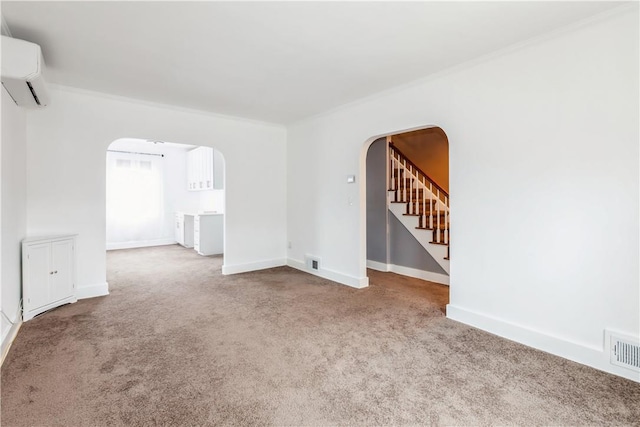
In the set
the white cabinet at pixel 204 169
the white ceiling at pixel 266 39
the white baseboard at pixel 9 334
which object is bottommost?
the white baseboard at pixel 9 334

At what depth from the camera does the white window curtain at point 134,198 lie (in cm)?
756

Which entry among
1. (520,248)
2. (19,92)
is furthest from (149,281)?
(520,248)

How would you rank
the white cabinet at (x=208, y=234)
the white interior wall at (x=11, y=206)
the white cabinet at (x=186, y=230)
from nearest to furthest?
1. the white interior wall at (x=11, y=206)
2. the white cabinet at (x=208, y=234)
3. the white cabinet at (x=186, y=230)

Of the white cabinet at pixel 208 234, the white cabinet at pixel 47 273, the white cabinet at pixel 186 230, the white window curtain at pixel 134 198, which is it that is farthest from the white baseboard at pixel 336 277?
the white window curtain at pixel 134 198

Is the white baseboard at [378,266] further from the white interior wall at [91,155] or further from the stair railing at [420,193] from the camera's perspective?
the white interior wall at [91,155]

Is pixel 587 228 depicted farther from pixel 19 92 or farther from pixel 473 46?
pixel 19 92

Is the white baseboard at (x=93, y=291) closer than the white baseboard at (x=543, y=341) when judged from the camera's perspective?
No

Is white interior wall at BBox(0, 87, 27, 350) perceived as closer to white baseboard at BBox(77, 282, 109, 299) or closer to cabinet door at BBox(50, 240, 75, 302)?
cabinet door at BBox(50, 240, 75, 302)

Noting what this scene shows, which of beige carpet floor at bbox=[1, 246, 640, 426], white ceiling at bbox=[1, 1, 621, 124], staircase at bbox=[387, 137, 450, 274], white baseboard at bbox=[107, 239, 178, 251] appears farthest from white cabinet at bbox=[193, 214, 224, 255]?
staircase at bbox=[387, 137, 450, 274]

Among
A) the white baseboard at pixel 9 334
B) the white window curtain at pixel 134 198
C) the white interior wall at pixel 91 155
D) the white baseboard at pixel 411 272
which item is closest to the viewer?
the white baseboard at pixel 9 334

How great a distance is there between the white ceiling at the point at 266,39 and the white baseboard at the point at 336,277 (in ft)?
8.12

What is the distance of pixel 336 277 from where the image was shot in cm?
462

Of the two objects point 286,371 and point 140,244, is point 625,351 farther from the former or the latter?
point 140,244

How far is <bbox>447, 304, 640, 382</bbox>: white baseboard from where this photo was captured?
223 cm
